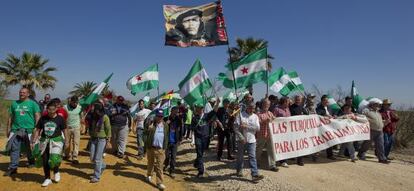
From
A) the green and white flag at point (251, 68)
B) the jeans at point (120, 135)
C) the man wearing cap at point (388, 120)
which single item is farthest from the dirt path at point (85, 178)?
the man wearing cap at point (388, 120)

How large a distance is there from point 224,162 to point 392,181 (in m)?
4.74

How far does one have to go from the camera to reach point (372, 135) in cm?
1244

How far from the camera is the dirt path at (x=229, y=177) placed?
8.66 meters

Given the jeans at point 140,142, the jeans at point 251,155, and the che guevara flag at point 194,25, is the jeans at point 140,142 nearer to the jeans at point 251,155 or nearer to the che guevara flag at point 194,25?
the che guevara flag at point 194,25

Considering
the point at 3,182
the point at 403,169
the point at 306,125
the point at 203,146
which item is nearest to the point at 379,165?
the point at 403,169

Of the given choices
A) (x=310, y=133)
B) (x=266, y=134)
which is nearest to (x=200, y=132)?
(x=266, y=134)

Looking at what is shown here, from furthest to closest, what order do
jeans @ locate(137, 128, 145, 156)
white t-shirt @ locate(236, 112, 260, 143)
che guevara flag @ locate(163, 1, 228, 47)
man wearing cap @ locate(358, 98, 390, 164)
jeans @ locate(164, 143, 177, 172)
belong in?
jeans @ locate(137, 128, 145, 156) < man wearing cap @ locate(358, 98, 390, 164) < che guevara flag @ locate(163, 1, 228, 47) < jeans @ locate(164, 143, 177, 172) < white t-shirt @ locate(236, 112, 260, 143)

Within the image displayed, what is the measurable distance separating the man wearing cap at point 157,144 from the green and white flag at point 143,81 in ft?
20.1

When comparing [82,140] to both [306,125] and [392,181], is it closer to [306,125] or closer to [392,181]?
[306,125]

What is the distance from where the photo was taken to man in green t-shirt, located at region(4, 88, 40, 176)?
8.67 metres

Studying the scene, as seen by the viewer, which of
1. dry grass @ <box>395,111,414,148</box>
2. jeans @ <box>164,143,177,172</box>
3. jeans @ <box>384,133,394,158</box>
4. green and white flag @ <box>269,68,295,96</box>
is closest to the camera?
jeans @ <box>164,143,177,172</box>

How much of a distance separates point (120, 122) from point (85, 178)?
2.96 meters

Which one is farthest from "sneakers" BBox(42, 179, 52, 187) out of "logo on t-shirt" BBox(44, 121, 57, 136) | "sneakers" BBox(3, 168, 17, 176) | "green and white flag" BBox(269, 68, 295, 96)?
"green and white flag" BBox(269, 68, 295, 96)

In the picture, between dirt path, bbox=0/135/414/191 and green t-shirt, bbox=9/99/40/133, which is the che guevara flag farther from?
green t-shirt, bbox=9/99/40/133
